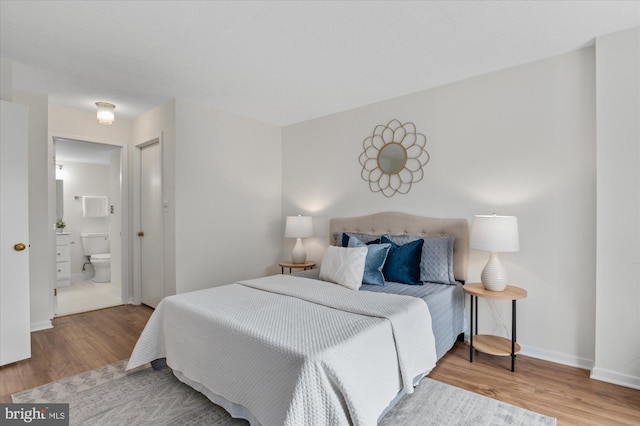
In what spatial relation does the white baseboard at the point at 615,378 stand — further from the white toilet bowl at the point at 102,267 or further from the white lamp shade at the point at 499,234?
the white toilet bowl at the point at 102,267

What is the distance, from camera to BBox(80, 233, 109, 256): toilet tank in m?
6.15

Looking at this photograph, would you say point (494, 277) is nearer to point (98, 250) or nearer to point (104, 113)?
point (104, 113)

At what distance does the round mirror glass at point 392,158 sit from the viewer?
356 centimetres

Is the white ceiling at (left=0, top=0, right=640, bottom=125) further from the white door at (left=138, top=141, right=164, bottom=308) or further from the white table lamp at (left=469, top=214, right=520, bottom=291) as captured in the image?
the white table lamp at (left=469, top=214, right=520, bottom=291)

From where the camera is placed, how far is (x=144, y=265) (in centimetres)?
425

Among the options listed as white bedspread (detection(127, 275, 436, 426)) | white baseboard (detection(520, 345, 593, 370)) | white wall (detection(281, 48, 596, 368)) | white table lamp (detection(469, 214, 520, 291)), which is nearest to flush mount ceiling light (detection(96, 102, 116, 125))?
white bedspread (detection(127, 275, 436, 426))

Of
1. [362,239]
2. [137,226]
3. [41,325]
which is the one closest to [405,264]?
[362,239]

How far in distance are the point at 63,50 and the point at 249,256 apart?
9.26ft

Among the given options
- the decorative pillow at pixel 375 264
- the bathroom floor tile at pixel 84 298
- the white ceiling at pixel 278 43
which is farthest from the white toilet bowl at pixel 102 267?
the decorative pillow at pixel 375 264

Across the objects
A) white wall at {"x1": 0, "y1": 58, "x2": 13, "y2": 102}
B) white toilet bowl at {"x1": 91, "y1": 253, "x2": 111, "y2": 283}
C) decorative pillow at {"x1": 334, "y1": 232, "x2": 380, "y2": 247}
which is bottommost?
white toilet bowl at {"x1": 91, "y1": 253, "x2": 111, "y2": 283}

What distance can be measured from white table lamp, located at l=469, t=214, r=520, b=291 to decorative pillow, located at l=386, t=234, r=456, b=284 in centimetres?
34

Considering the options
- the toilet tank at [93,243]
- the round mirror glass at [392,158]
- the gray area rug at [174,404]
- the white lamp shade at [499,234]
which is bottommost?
the gray area rug at [174,404]

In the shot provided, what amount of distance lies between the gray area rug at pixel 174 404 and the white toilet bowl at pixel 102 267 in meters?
3.70

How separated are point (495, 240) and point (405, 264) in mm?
771
